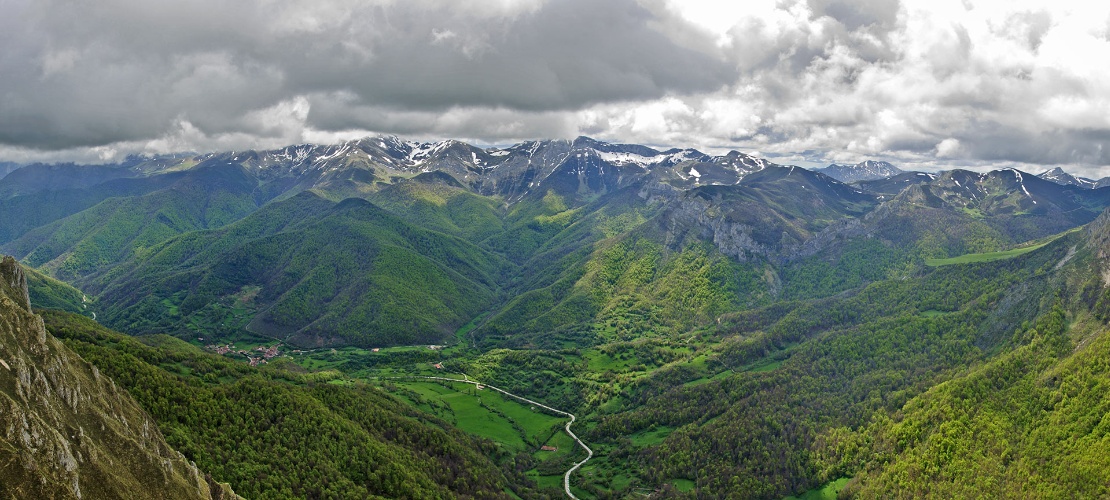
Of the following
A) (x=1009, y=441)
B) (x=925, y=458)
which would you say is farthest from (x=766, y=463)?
(x=1009, y=441)

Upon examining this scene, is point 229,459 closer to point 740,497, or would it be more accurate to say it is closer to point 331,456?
point 331,456

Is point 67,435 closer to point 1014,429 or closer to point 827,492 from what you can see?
point 827,492

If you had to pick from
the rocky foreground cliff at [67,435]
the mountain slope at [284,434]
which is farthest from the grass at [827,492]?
the rocky foreground cliff at [67,435]

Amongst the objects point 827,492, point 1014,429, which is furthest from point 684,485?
point 1014,429

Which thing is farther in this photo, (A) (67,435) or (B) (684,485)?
(B) (684,485)

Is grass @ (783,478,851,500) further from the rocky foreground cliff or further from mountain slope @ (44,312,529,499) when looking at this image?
the rocky foreground cliff
